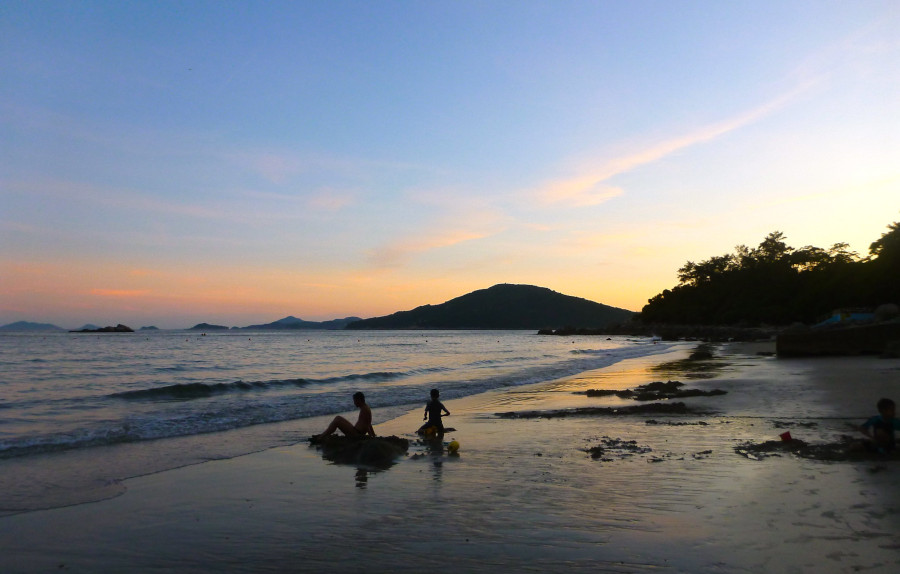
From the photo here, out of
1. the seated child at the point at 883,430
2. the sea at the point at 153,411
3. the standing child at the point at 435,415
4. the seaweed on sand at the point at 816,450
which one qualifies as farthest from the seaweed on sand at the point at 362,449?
the seated child at the point at 883,430

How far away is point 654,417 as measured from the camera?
50.9 ft

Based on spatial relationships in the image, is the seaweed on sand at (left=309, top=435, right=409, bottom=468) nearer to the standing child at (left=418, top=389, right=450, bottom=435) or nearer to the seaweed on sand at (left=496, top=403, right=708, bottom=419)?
the standing child at (left=418, top=389, right=450, bottom=435)

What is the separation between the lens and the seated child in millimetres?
9289

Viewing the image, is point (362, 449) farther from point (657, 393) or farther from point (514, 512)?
point (657, 393)

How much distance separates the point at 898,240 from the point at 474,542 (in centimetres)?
6000

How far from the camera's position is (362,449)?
1141cm

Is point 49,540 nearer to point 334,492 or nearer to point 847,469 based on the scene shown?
point 334,492

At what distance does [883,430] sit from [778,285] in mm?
100337

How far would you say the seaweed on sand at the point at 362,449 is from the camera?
36.7ft

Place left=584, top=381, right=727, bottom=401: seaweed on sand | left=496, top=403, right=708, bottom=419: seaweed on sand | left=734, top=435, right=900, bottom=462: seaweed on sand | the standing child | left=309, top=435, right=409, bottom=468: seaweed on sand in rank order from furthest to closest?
left=584, top=381, right=727, bottom=401: seaweed on sand, left=496, top=403, right=708, bottom=419: seaweed on sand, the standing child, left=309, top=435, right=409, bottom=468: seaweed on sand, left=734, top=435, right=900, bottom=462: seaweed on sand

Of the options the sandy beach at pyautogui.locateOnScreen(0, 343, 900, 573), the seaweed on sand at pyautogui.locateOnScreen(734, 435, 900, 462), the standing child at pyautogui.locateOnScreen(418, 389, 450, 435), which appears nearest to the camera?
the sandy beach at pyautogui.locateOnScreen(0, 343, 900, 573)

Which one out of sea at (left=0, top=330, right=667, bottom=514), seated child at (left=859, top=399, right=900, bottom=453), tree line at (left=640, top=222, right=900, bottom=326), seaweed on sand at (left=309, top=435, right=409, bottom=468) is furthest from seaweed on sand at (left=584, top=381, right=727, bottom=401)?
tree line at (left=640, top=222, right=900, bottom=326)

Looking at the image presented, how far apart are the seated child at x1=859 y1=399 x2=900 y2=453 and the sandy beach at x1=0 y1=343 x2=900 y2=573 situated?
354 mm

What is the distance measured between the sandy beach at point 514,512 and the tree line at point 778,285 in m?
53.1
